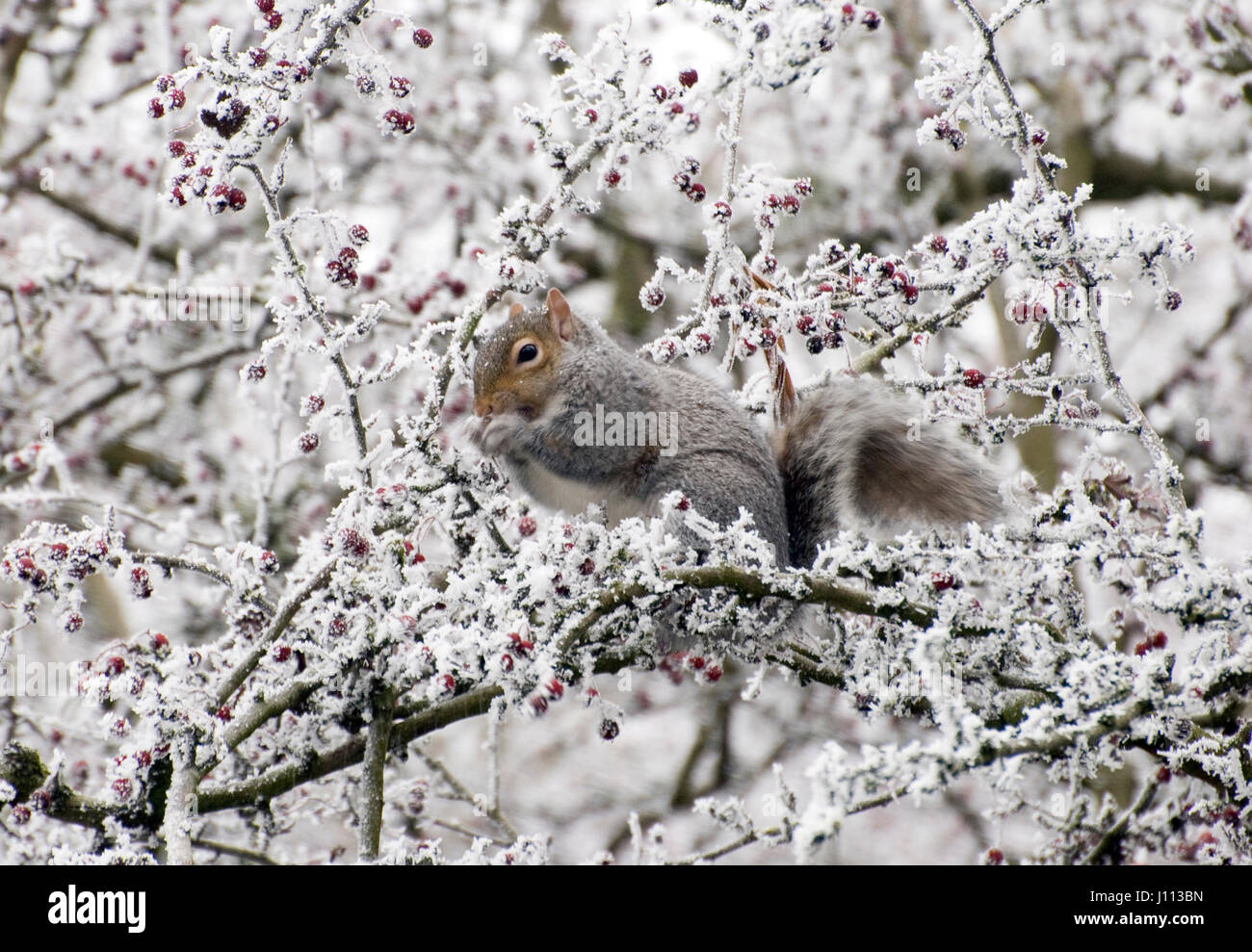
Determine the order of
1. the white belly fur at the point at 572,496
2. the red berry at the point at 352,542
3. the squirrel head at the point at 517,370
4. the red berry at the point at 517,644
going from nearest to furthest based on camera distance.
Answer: the red berry at the point at 517,644, the red berry at the point at 352,542, the white belly fur at the point at 572,496, the squirrel head at the point at 517,370

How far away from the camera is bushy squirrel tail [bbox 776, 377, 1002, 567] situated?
230 cm

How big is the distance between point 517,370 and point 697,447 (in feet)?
1.54

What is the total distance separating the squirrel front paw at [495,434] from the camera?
2.31m

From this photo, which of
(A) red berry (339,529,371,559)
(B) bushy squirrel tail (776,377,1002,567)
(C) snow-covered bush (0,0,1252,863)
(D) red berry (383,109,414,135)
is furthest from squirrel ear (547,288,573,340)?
(A) red berry (339,529,371,559)

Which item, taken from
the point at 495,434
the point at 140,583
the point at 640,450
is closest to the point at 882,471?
the point at 640,450

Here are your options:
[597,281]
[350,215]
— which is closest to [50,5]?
[350,215]

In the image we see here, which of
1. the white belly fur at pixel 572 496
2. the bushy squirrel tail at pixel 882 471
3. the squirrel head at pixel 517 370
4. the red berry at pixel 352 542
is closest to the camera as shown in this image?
the red berry at pixel 352 542

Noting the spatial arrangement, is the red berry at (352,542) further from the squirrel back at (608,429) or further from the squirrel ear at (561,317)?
the squirrel ear at (561,317)

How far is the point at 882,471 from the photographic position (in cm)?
235

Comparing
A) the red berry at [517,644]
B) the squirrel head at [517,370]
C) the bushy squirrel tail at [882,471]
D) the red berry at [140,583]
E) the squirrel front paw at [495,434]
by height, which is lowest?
the red berry at [517,644]

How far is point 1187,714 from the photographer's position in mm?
1398

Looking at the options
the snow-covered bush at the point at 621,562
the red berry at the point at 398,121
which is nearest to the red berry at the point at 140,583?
the snow-covered bush at the point at 621,562

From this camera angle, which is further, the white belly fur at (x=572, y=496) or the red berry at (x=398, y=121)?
the white belly fur at (x=572, y=496)

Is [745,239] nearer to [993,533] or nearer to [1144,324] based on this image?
[1144,324]
